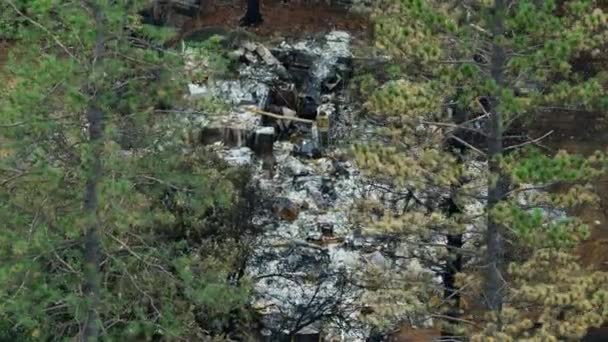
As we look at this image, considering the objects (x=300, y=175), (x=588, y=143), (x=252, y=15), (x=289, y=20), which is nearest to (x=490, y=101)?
(x=300, y=175)

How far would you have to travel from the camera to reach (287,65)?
25422 mm

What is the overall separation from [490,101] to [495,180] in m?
1.26

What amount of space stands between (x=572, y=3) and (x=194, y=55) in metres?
4.37

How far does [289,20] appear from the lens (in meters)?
28.3

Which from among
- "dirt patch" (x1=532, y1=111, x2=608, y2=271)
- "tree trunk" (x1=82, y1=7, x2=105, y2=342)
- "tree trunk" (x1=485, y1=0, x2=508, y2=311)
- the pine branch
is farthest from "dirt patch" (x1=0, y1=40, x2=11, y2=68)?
"tree trunk" (x1=485, y1=0, x2=508, y2=311)

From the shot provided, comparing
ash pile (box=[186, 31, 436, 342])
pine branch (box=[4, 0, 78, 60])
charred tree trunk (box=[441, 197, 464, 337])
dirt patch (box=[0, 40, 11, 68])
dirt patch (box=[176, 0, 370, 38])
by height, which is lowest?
dirt patch (box=[0, 40, 11, 68])

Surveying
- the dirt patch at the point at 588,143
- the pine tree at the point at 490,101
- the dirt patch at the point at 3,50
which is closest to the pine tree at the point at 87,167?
the pine tree at the point at 490,101

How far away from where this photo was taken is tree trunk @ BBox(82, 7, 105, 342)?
9.70m

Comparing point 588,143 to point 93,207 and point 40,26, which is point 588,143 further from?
point 40,26

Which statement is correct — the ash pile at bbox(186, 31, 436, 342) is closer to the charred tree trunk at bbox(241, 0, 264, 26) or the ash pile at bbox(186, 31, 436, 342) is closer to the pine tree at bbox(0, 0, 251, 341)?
the pine tree at bbox(0, 0, 251, 341)

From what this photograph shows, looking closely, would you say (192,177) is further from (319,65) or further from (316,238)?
(319,65)

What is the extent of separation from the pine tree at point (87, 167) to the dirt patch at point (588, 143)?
9741 millimetres

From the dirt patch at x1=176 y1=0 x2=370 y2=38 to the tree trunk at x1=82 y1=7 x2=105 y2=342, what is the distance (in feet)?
57.0

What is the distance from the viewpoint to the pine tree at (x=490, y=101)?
9.55m
